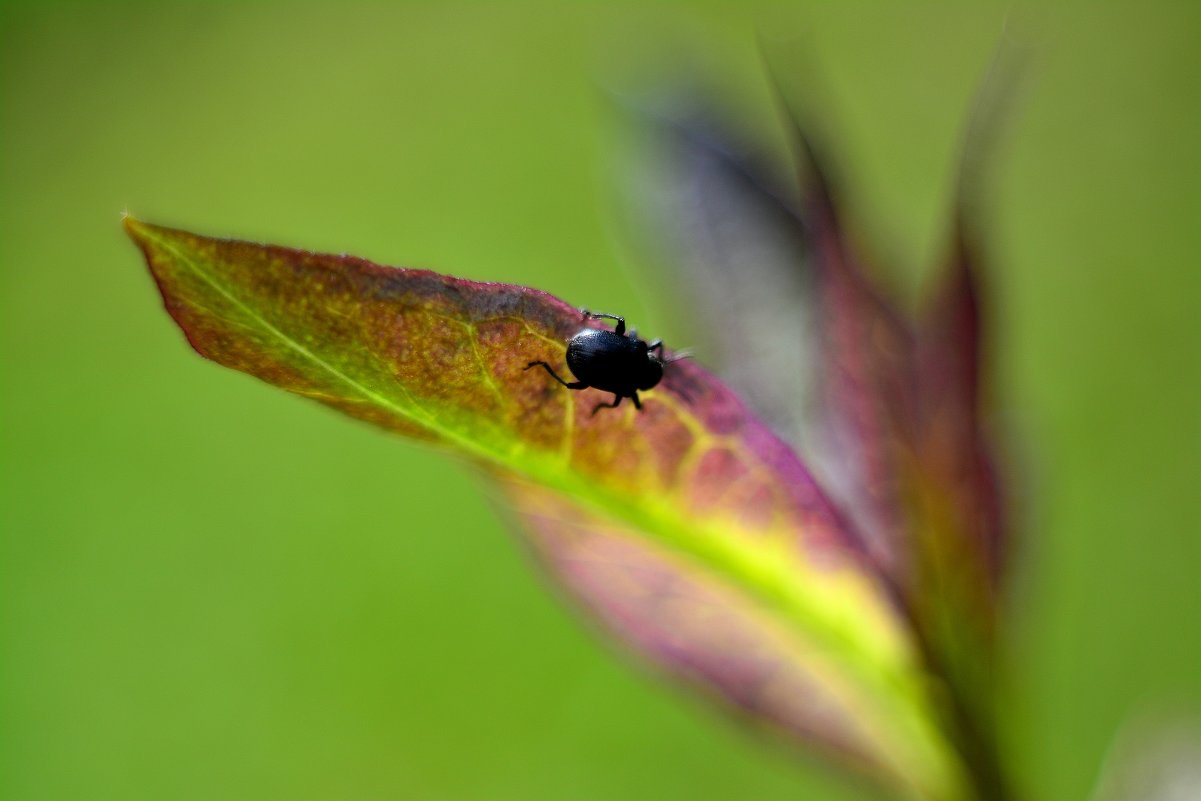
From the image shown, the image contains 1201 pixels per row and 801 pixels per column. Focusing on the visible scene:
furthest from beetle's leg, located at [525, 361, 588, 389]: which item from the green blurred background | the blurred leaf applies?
the green blurred background

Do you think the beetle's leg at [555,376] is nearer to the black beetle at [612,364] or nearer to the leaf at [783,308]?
the black beetle at [612,364]

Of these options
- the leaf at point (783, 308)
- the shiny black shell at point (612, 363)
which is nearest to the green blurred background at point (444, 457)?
the leaf at point (783, 308)

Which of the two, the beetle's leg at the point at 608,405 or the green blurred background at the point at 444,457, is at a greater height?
the green blurred background at the point at 444,457

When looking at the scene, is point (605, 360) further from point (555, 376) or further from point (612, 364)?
point (555, 376)

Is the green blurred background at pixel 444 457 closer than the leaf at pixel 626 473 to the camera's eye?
No

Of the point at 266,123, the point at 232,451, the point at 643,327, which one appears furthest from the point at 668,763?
the point at 266,123
